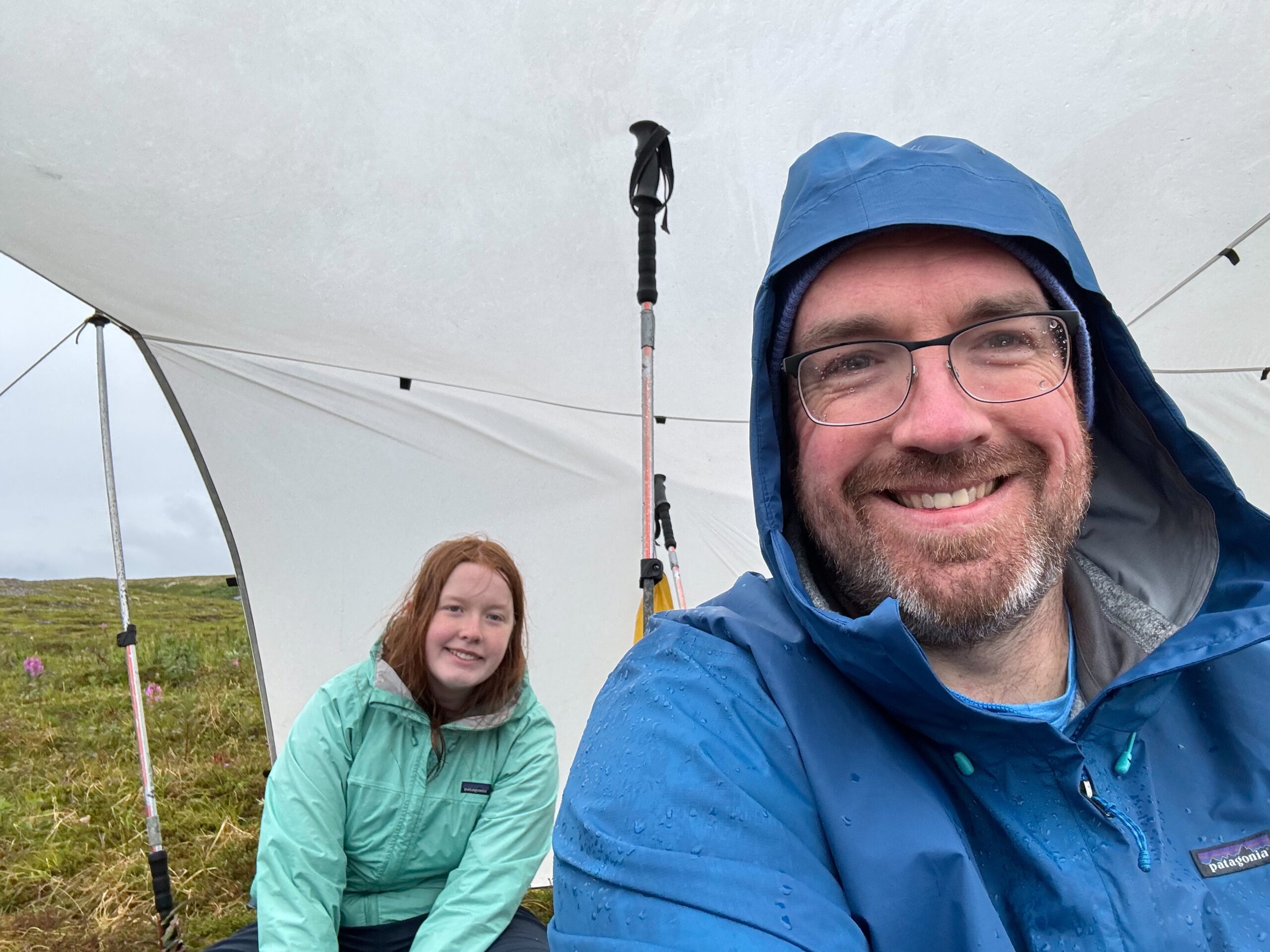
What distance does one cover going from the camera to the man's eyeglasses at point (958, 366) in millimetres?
1084

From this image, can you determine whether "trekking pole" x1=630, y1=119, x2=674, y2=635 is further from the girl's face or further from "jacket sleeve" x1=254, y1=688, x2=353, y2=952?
"jacket sleeve" x1=254, y1=688, x2=353, y2=952

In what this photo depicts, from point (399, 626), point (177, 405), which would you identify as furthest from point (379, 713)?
point (177, 405)

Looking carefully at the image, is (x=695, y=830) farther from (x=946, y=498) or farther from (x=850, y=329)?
(x=850, y=329)

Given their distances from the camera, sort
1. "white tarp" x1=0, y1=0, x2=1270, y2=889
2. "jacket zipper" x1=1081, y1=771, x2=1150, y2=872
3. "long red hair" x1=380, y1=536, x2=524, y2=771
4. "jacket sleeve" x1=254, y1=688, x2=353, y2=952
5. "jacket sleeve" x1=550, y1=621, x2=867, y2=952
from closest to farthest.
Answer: "jacket sleeve" x1=550, y1=621, x2=867, y2=952 < "jacket zipper" x1=1081, y1=771, x2=1150, y2=872 < "jacket sleeve" x1=254, y1=688, x2=353, y2=952 < "white tarp" x1=0, y1=0, x2=1270, y2=889 < "long red hair" x1=380, y1=536, x2=524, y2=771

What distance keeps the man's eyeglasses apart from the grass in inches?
127

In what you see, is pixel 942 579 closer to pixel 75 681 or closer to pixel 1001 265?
pixel 1001 265

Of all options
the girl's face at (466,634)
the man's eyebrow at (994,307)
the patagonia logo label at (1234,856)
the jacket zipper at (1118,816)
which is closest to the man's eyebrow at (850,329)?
the man's eyebrow at (994,307)

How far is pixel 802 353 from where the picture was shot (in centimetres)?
113

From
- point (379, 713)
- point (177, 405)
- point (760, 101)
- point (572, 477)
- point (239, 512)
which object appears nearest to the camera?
point (379, 713)

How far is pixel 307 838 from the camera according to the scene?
2.13m

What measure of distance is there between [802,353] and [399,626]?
6.09 feet

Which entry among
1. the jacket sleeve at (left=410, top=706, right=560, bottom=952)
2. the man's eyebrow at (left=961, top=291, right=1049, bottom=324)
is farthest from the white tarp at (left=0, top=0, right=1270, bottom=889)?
the man's eyebrow at (left=961, top=291, right=1049, bottom=324)

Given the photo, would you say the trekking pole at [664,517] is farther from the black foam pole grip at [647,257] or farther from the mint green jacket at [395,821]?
the mint green jacket at [395,821]

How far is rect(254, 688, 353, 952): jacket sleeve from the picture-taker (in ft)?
6.61
